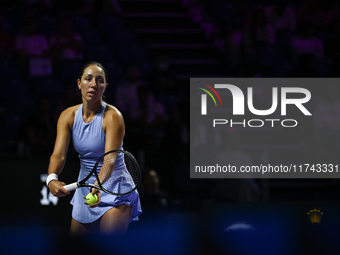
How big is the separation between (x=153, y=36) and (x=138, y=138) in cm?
369

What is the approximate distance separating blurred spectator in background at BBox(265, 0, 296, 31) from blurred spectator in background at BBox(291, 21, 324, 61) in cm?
37

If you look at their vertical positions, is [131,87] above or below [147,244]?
above

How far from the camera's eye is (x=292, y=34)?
7.67 metres

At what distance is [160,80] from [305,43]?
2.33 meters

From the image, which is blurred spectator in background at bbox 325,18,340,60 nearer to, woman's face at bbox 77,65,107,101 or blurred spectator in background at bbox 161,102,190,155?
blurred spectator in background at bbox 161,102,190,155

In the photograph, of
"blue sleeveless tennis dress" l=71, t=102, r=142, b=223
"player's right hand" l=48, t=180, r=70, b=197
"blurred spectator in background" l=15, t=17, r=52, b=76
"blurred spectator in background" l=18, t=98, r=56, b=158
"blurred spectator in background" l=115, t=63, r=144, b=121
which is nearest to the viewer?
"player's right hand" l=48, t=180, r=70, b=197

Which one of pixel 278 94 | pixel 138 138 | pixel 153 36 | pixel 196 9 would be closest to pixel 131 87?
pixel 138 138

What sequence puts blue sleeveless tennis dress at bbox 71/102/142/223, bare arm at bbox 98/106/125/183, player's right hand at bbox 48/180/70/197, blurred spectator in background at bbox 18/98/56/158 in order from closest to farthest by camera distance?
player's right hand at bbox 48/180/70/197
bare arm at bbox 98/106/125/183
blue sleeveless tennis dress at bbox 71/102/142/223
blurred spectator in background at bbox 18/98/56/158

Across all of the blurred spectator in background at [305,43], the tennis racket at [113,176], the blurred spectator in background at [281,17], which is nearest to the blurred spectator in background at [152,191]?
the tennis racket at [113,176]

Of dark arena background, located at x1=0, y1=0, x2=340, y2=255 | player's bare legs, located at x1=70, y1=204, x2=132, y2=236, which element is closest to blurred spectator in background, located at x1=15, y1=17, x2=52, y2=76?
dark arena background, located at x1=0, y1=0, x2=340, y2=255

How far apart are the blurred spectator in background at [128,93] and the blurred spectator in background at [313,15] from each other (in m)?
3.48

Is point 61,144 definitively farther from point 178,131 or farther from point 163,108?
point 163,108

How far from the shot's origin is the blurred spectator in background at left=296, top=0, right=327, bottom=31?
8.45 metres

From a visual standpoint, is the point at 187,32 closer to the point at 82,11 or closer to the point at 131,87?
the point at 82,11
